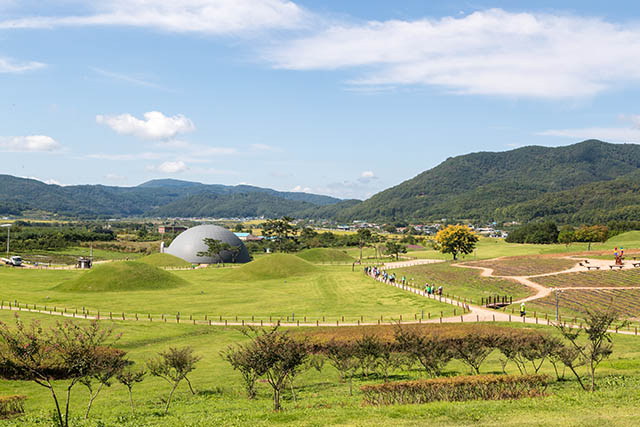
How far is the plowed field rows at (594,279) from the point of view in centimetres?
6781

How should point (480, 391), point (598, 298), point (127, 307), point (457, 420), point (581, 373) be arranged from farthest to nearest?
point (127, 307) → point (598, 298) → point (581, 373) → point (480, 391) → point (457, 420)

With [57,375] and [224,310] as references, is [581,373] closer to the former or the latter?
[57,375]

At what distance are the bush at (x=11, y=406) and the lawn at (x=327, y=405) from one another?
66 centimetres

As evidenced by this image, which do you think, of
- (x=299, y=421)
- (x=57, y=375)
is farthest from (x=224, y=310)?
(x=299, y=421)

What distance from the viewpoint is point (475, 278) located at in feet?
265

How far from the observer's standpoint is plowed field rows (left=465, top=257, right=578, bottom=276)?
273ft

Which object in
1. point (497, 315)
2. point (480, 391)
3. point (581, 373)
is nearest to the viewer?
point (480, 391)

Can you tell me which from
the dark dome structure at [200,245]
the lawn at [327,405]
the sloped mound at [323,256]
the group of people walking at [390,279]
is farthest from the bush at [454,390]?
the dark dome structure at [200,245]

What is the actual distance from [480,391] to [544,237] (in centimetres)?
15246

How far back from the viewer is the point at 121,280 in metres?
85.0

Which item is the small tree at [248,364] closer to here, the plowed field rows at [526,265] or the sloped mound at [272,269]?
the plowed field rows at [526,265]

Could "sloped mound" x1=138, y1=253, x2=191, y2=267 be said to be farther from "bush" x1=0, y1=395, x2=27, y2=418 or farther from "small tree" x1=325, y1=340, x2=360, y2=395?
"bush" x1=0, y1=395, x2=27, y2=418

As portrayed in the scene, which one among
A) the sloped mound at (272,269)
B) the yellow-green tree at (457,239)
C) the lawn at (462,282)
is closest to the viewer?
the lawn at (462,282)

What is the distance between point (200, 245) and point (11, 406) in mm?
120884
